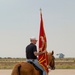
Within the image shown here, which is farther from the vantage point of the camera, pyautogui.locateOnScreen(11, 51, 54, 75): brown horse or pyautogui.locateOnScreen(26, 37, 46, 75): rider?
pyautogui.locateOnScreen(26, 37, 46, 75): rider

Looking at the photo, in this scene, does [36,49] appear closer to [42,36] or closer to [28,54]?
[28,54]

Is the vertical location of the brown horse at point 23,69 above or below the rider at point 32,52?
below

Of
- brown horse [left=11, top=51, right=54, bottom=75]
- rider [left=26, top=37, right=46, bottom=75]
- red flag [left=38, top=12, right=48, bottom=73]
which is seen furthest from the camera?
red flag [left=38, top=12, right=48, bottom=73]

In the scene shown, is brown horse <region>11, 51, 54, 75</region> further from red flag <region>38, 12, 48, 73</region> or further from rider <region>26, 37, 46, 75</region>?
red flag <region>38, 12, 48, 73</region>

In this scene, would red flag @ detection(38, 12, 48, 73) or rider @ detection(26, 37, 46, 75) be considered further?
red flag @ detection(38, 12, 48, 73)

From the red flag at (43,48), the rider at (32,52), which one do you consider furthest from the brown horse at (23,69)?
the red flag at (43,48)

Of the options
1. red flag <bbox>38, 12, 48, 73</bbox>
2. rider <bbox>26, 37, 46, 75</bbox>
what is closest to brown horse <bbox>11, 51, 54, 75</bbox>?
Result: rider <bbox>26, 37, 46, 75</bbox>

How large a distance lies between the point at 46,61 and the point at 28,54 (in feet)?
4.39

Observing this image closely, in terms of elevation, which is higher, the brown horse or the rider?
the rider

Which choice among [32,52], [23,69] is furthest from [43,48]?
[23,69]

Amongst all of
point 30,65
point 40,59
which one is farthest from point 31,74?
point 40,59

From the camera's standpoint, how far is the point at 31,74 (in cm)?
1298

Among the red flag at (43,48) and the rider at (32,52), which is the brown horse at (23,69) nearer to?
the rider at (32,52)

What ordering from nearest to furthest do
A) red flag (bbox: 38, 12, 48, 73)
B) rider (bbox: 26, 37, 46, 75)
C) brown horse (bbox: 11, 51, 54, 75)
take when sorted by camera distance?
brown horse (bbox: 11, 51, 54, 75)
rider (bbox: 26, 37, 46, 75)
red flag (bbox: 38, 12, 48, 73)
